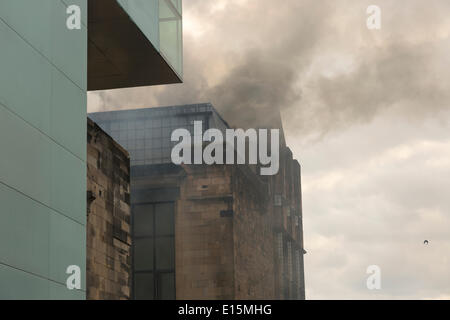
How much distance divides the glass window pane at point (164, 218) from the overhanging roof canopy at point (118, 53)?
16643 millimetres

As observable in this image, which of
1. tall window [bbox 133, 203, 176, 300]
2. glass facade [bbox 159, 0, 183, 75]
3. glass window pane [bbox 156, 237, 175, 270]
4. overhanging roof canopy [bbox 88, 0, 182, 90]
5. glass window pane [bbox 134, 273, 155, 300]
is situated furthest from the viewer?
glass window pane [bbox 134, 273, 155, 300]

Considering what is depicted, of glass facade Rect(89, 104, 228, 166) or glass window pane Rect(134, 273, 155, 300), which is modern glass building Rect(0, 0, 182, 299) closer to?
glass window pane Rect(134, 273, 155, 300)

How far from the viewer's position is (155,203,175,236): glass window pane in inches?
1465

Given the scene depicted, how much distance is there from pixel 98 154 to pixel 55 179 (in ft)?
23.8

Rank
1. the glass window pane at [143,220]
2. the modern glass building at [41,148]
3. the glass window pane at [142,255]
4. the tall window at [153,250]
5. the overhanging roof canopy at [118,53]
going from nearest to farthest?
the modern glass building at [41,148] → the overhanging roof canopy at [118,53] → the tall window at [153,250] → the glass window pane at [142,255] → the glass window pane at [143,220]

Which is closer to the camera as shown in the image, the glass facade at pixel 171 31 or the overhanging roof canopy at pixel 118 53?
the overhanging roof canopy at pixel 118 53

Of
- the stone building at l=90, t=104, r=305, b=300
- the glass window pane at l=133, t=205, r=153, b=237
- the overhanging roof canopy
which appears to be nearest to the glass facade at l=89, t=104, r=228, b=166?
the stone building at l=90, t=104, r=305, b=300

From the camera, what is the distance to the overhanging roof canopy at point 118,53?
16.4 meters

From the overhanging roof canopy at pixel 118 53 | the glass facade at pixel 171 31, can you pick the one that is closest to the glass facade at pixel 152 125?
the overhanging roof canopy at pixel 118 53

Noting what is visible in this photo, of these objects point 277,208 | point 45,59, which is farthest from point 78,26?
point 277,208

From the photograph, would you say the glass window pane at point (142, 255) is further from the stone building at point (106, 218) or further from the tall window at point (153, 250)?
the stone building at point (106, 218)

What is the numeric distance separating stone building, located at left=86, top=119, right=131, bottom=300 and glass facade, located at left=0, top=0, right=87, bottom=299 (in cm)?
561

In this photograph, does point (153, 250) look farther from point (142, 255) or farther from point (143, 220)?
point (143, 220)

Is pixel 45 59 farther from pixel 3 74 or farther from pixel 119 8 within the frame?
pixel 119 8
